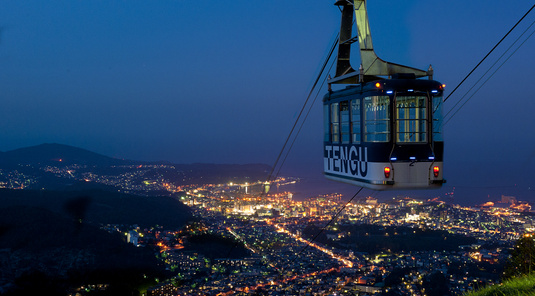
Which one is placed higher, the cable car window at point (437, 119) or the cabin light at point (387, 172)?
the cable car window at point (437, 119)

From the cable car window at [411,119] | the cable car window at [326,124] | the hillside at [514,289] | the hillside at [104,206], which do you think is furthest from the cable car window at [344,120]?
the hillside at [104,206]

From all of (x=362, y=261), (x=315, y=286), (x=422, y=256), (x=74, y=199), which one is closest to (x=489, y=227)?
(x=422, y=256)

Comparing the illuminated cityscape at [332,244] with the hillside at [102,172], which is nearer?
the illuminated cityscape at [332,244]

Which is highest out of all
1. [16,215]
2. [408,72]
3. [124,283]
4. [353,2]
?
[353,2]

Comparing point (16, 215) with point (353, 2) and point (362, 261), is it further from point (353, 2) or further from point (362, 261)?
point (353, 2)

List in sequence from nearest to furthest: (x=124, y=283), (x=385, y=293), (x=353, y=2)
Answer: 1. (x=353, y=2)
2. (x=385, y=293)
3. (x=124, y=283)

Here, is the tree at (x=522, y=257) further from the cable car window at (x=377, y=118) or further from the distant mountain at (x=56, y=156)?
the distant mountain at (x=56, y=156)

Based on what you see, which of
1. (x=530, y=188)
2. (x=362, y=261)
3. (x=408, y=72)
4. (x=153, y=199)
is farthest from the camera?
(x=530, y=188)

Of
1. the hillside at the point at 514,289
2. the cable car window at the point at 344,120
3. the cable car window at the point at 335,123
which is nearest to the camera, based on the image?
the hillside at the point at 514,289
